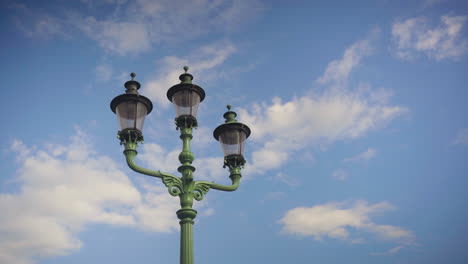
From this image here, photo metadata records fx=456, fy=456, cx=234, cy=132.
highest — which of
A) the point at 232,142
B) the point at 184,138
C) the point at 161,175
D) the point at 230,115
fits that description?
the point at 230,115

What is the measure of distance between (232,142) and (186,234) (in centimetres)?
240

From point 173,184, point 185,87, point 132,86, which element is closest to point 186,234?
point 173,184

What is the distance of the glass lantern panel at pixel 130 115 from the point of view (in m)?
8.41

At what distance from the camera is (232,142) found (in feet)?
31.2

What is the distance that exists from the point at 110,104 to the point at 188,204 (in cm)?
241

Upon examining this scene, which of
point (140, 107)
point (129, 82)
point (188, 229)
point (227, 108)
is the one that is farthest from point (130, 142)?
point (227, 108)

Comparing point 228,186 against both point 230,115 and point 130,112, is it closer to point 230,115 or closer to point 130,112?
point 230,115

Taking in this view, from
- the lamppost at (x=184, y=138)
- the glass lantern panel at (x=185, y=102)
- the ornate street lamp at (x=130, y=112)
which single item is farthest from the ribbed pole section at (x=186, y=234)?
the glass lantern panel at (x=185, y=102)

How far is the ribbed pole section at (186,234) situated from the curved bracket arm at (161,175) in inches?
15.7

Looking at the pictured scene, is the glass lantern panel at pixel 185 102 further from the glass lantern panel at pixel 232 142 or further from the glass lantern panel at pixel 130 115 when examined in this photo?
the glass lantern panel at pixel 232 142

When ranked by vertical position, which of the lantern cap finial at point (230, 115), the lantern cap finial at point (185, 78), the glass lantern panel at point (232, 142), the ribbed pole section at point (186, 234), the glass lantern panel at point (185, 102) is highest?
the lantern cap finial at point (185, 78)

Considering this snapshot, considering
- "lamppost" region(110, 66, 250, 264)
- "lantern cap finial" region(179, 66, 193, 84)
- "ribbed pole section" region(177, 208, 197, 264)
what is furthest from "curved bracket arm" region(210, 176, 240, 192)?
"lantern cap finial" region(179, 66, 193, 84)

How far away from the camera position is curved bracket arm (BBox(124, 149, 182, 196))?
808 centimetres

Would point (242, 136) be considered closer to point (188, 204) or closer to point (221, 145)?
point (221, 145)
